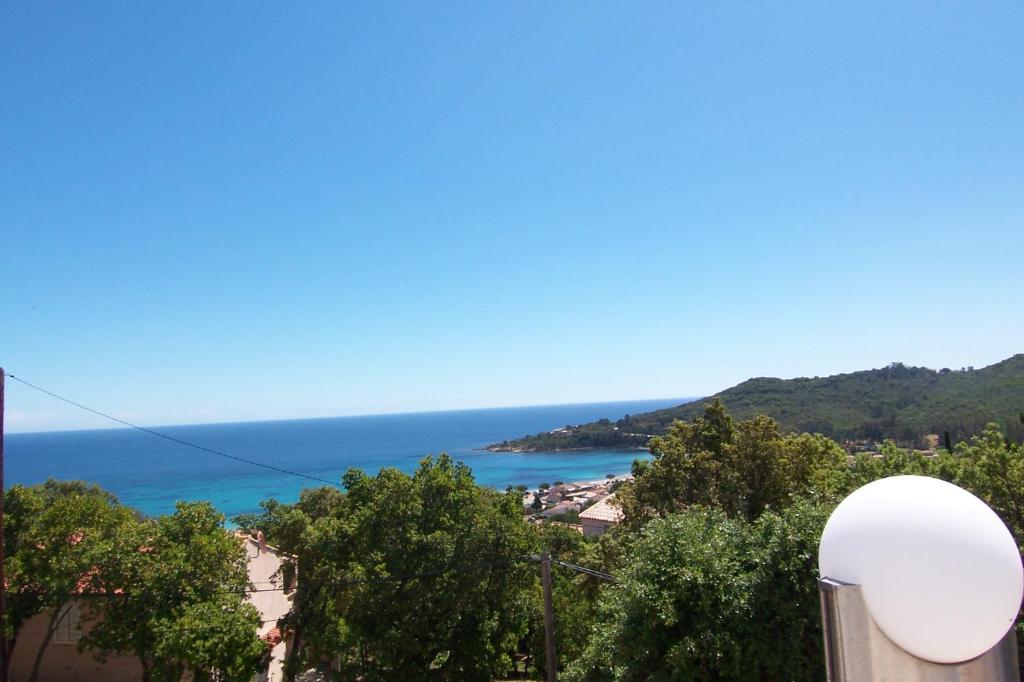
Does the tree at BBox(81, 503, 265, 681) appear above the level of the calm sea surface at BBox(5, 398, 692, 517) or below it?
above

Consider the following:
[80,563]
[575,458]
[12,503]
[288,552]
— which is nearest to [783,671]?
[288,552]

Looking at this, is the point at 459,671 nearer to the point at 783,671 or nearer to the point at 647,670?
the point at 647,670

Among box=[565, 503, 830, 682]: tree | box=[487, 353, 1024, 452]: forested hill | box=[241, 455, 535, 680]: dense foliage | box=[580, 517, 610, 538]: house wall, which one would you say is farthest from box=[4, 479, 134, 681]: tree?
box=[487, 353, 1024, 452]: forested hill

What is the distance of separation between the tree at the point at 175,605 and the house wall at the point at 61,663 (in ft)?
9.94

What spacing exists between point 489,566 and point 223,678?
560 centimetres

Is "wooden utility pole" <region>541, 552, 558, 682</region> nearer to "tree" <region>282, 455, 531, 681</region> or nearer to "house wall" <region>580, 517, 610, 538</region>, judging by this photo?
"tree" <region>282, 455, 531, 681</region>

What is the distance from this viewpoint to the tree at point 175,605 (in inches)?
442

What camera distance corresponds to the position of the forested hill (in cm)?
5944

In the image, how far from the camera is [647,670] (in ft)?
29.2

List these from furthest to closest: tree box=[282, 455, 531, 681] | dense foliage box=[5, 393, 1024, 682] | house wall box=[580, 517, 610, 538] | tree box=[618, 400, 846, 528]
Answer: house wall box=[580, 517, 610, 538], tree box=[618, 400, 846, 528], tree box=[282, 455, 531, 681], dense foliage box=[5, 393, 1024, 682]

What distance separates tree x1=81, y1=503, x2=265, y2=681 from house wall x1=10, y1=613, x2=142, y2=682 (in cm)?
303

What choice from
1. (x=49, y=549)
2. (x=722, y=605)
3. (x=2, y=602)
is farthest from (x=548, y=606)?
(x=49, y=549)

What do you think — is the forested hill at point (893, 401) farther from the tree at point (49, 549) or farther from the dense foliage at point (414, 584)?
the tree at point (49, 549)

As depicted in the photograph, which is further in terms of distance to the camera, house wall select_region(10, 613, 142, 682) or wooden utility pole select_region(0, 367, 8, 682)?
house wall select_region(10, 613, 142, 682)
